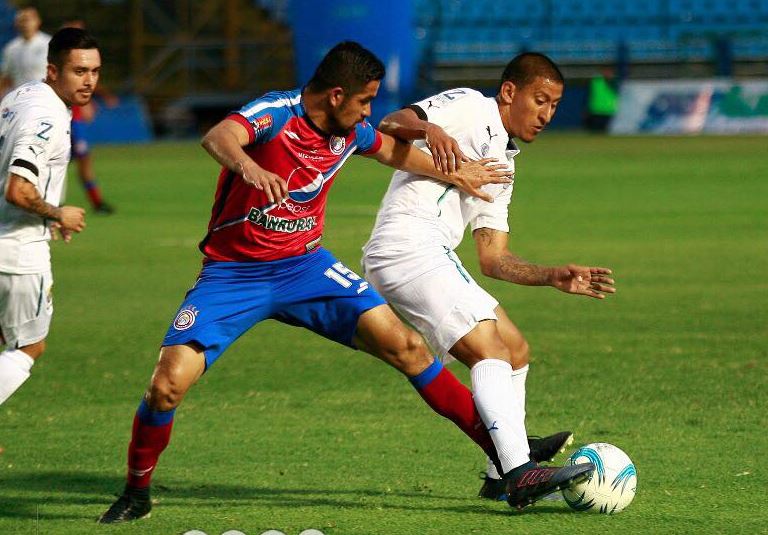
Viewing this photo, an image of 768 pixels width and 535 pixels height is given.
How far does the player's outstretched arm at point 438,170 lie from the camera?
6.07 meters

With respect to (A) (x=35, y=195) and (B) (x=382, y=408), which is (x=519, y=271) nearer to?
(B) (x=382, y=408)

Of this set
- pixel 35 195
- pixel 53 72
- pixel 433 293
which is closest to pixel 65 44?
pixel 53 72

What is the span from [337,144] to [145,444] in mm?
1469

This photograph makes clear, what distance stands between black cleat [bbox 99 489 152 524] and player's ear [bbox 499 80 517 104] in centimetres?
238

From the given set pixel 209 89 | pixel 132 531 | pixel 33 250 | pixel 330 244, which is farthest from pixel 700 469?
pixel 209 89

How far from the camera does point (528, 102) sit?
6262 mm

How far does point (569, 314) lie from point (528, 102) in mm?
4859

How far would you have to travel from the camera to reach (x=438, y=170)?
605 cm

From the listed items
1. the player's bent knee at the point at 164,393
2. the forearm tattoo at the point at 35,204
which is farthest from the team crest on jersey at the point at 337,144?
the forearm tattoo at the point at 35,204

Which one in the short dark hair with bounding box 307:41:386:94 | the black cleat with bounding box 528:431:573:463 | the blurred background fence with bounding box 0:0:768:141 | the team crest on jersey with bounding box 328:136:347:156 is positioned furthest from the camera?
the blurred background fence with bounding box 0:0:768:141

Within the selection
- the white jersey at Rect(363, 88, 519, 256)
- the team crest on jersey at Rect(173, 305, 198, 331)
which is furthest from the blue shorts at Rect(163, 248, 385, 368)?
the white jersey at Rect(363, 88, 519, 256)

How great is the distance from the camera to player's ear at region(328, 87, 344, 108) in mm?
5633

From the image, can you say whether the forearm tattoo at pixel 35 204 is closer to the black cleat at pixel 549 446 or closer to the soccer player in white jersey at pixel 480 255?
the soccer player in white jersey at pixel 480 255

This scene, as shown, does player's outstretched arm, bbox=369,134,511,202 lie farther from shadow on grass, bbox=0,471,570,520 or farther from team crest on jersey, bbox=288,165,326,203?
shadow on grass, bbox=0,471,570,520
